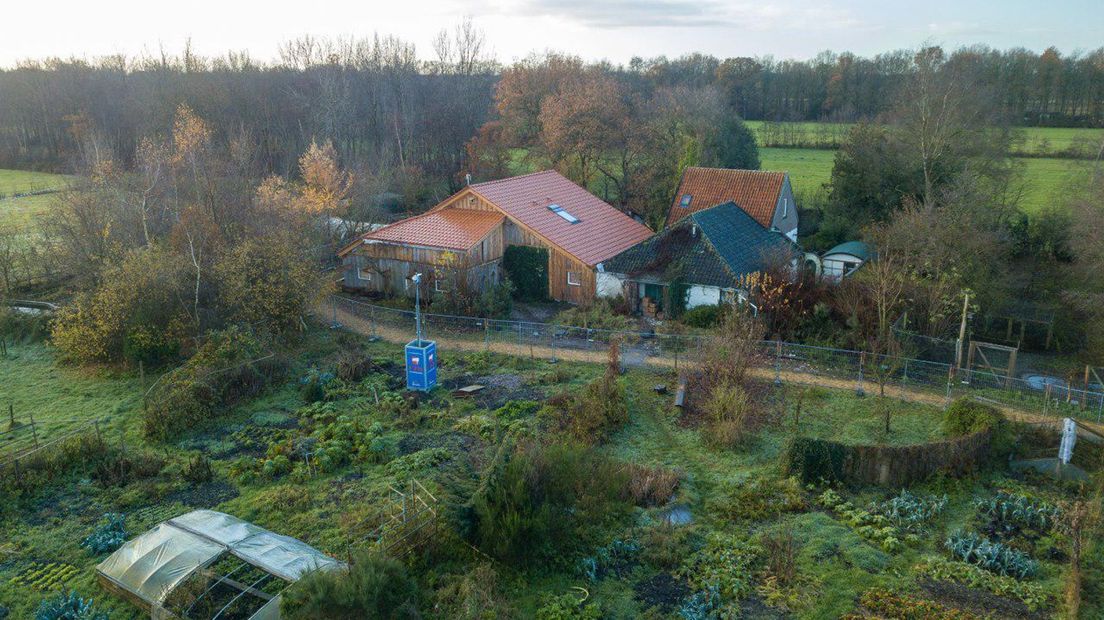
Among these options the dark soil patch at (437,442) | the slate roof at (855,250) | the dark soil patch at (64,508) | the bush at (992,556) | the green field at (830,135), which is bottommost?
the dark soil patch at (64,508)

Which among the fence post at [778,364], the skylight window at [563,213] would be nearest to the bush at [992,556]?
the fence post at [778,364]

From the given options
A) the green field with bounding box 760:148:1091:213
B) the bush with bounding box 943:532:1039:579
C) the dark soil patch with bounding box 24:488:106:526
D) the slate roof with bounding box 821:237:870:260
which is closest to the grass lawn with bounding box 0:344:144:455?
the dark soil patch with bounding box 24:488:106:526

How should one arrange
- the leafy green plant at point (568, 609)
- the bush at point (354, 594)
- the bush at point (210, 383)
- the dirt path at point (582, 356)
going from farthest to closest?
1. the dirt path at point (582, 356)
2. the bush at point (210, 383)
3. the leafy green plant at point (568, 609)
4. the bush at point (354, 594)

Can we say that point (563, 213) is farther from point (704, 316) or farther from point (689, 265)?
point (704, 316)

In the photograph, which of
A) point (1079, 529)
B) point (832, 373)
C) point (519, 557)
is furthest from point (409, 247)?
point (1079, 529)

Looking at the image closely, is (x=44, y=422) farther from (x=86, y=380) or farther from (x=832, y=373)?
(x=832, y=373)

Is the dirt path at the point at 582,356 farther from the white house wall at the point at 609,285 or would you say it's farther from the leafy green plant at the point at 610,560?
the leafy green plant at the point at 610,560
